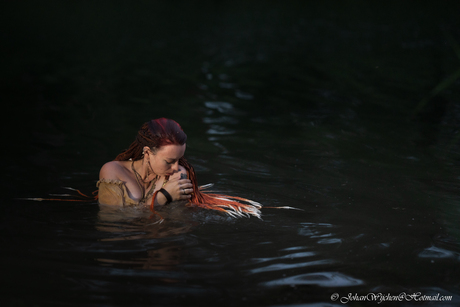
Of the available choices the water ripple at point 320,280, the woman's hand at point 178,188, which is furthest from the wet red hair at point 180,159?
the water ripple at point 320,280

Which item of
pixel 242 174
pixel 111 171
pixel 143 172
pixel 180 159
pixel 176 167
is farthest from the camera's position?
pixel 242 174

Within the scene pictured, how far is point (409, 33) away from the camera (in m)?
21.7

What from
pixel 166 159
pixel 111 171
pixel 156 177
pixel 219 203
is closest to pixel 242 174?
pixel 219 203

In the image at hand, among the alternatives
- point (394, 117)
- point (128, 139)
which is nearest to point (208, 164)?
point (128, 139)

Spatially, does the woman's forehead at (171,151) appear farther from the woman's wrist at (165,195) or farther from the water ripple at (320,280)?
the water ripple at (320,280)

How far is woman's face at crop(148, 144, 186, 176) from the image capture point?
14.0 feet

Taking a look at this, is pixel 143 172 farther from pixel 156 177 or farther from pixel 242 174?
pixel 242 174

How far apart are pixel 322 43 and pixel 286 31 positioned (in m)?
4.66

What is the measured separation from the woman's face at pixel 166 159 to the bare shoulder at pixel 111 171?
0.30m

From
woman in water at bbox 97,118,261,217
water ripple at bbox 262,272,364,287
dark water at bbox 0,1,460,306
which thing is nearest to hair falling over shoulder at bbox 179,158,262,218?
woman in water at bbox 97,118,261,217

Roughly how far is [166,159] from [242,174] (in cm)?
171

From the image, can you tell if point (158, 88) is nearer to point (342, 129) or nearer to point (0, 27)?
point (342, 129)

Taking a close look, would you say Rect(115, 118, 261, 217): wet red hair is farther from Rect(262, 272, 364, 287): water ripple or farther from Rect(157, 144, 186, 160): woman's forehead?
Rect(262, 272, 364, 287): water ripple

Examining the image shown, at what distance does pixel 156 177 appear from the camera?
466cm
